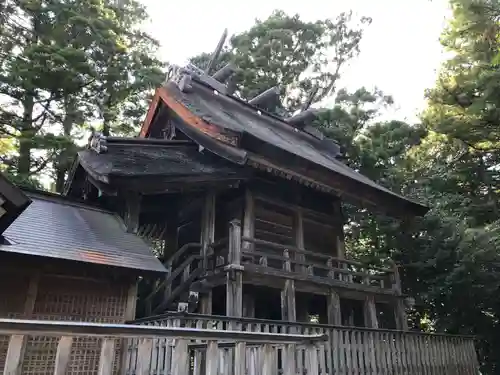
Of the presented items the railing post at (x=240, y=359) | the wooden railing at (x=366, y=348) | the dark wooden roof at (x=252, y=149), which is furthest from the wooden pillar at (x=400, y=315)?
the railing post at (x=240, y=359)

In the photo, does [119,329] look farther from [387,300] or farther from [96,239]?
[387,300]

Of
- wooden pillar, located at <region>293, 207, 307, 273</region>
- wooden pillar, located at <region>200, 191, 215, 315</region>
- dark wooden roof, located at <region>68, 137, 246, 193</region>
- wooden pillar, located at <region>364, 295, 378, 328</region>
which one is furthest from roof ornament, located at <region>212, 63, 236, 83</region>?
wooden pillar, located at <region>364, 295, 378, 328</region>

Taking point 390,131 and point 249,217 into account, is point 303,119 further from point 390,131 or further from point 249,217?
point 249,217

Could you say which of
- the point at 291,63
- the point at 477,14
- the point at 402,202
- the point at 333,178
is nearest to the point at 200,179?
the point at 333,178

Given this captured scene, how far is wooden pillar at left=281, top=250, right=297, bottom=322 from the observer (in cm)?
895

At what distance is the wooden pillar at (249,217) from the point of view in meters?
9.88

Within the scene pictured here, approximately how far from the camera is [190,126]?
36.9 feet

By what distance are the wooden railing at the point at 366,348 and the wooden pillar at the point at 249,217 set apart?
2931mm

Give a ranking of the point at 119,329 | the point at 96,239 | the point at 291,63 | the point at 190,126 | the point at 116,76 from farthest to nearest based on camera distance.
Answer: the point at 291,63 → the point at 116,76 → the point at 190,126 → the point at 96,239 → the point at 119,329

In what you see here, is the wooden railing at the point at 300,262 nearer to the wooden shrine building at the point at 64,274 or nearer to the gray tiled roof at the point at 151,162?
the gray tiled roof at the point at 151,162

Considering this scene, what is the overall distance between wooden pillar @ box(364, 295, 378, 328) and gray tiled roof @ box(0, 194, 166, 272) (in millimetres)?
5998

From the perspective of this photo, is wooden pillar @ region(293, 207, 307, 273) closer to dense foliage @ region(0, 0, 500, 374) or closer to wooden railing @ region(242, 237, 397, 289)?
wooden railing @ region(242, 237, 397, 289)

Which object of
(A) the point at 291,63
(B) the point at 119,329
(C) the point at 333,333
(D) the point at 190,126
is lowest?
(B) the point at 119,329

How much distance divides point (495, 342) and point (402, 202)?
20.0ft
